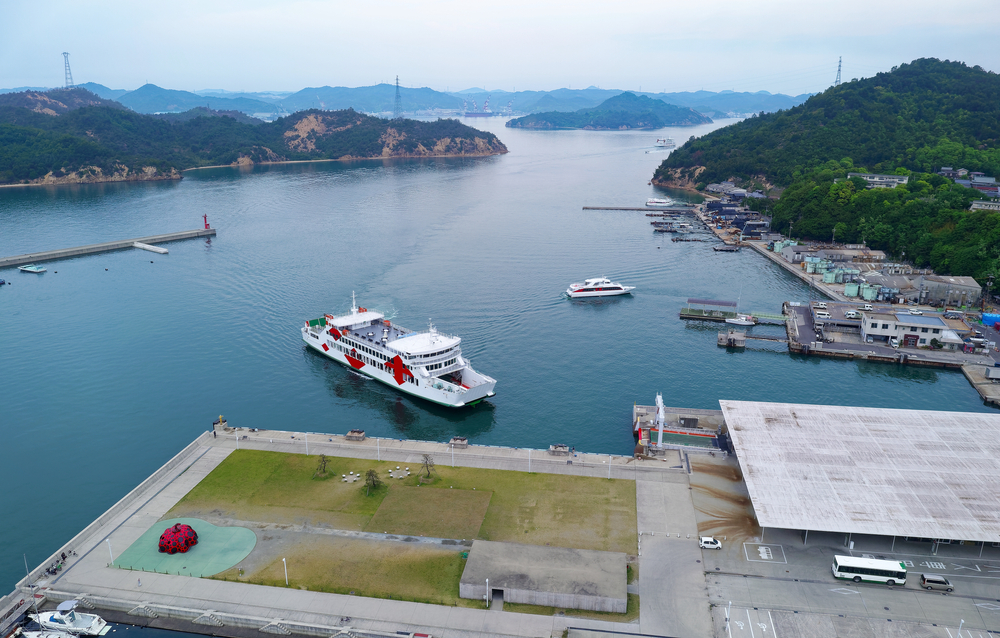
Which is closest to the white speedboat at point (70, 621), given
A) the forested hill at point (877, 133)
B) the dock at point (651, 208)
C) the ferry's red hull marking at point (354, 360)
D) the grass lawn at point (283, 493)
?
the grass lawn at point (283, 493)

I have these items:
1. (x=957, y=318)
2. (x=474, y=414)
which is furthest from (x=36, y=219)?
(x=957, y=318)

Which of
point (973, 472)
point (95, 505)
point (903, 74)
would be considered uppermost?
point (903, 74)

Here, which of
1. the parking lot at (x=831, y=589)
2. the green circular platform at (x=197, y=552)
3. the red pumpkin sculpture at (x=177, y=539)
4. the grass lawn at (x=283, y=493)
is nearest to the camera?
the parking lot at (x=831, y=589)

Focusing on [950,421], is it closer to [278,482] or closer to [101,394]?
[278,482]

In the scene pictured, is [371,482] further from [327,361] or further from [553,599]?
[327,361]

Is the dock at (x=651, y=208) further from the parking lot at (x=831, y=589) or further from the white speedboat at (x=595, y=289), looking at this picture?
the parking lot at (x=831, y=589)

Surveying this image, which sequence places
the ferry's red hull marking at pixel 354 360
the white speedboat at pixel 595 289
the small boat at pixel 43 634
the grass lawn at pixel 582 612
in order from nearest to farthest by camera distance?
1. the small boat at pixel 43 634
2. the grass lawn at pixel 582 612
3. the ferry's red hull marking at pixel 354 360
4. the white speedboat at pixel 595 289

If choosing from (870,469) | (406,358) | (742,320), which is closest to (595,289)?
(742,320)
